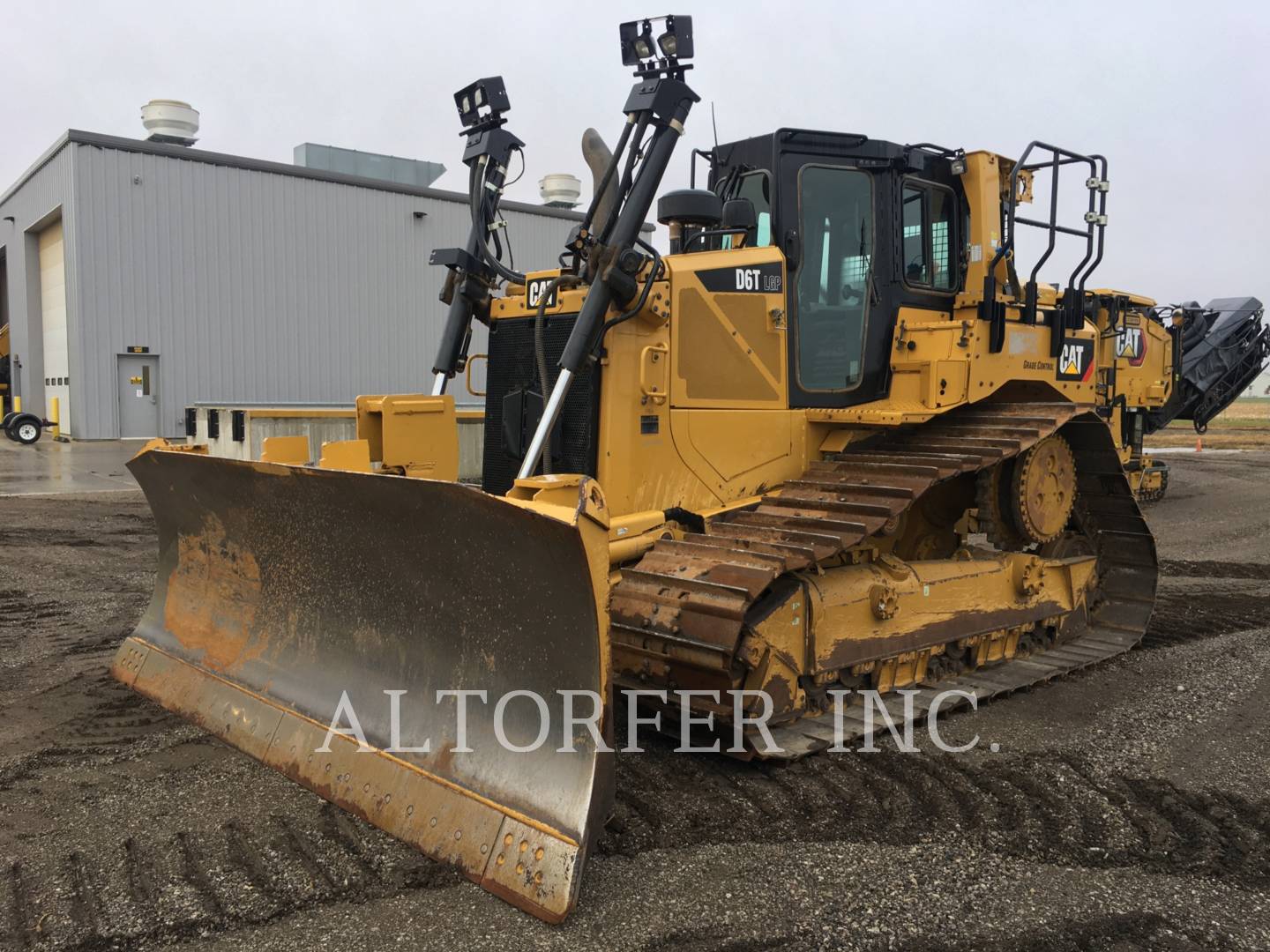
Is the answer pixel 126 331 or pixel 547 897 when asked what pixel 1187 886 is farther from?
pixel 126 331

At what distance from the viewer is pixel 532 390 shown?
5387 millimetres

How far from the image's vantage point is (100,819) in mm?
3855

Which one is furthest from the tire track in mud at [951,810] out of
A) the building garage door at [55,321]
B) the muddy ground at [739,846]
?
the building garage door at [55,321]

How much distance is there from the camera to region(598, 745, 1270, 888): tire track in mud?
3.71m

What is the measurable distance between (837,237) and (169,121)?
20.4m

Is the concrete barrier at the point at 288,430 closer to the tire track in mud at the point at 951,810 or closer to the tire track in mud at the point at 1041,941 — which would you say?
the tire track in mud at the point at 951,810

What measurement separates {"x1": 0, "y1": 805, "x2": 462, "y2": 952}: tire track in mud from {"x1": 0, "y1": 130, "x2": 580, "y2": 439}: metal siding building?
1895cm

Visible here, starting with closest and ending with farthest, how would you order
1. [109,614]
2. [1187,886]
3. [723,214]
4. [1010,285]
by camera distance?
[1187,886], [723,214], [1010,285], [109,614]

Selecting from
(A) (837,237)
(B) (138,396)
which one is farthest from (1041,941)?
(B) (138,396)

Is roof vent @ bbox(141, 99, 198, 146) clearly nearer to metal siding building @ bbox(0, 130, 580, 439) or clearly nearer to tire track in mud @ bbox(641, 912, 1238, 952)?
metal siding building @ bbox(0, 130, 580, 439)

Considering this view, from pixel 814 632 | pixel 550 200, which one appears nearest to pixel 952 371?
pixel 814 632

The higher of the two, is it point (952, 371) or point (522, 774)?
point (952, 371)

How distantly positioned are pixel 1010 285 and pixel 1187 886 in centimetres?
390

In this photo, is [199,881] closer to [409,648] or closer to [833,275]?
[409,648]
